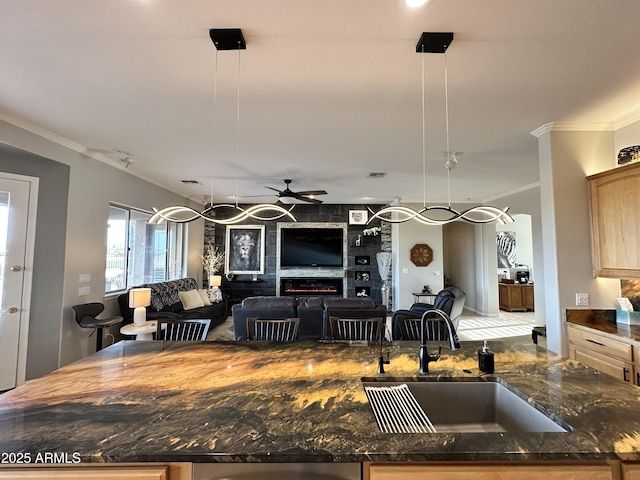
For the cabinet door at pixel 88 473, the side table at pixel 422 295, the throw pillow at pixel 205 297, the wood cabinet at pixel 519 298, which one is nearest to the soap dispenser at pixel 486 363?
the cabinet door at pixel 88 473

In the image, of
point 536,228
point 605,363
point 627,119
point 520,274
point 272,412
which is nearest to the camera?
point 272,412

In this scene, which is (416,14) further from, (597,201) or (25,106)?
(25,106)

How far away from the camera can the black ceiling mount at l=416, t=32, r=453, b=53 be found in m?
1.75

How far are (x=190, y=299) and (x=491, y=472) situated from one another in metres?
5.79

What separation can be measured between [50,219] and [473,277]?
853cm

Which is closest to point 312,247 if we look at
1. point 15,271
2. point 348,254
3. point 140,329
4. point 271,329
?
point 348,254

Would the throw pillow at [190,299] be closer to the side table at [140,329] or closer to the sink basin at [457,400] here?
the side table at [140,329]

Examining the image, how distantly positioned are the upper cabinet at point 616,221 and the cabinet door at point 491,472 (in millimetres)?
2274

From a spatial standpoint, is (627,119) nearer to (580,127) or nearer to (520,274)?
(580,127)

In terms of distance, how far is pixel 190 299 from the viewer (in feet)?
19.2

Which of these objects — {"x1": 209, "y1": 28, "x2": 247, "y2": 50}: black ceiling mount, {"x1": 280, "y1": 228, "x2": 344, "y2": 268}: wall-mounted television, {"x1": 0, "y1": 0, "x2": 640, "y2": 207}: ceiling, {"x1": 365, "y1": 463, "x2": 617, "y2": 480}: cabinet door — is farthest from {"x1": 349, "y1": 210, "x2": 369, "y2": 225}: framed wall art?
{"x1": 365, "y1": 463, "x2": 617, "y2": 480}: cabinet door

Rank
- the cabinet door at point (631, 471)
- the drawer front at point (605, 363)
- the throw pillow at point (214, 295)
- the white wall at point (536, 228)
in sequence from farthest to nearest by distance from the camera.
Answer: the throw pillow at point (214, 295) → the white wall at point (536, 228) → the drawer front at point (605, 363) → the cabinet door at point (631, 471)

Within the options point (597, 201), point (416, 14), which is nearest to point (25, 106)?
point (416, 14)

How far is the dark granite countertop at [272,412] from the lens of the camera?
0.94 m
